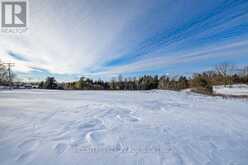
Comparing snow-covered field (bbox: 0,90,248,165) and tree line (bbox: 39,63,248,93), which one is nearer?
snow-covered field (bbox: 0,90,248,165)

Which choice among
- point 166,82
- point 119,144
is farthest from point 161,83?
point 119,144

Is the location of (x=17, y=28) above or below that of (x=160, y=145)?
above

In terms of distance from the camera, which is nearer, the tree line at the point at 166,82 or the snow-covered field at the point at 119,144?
the snow-covered field at the point at 119,144

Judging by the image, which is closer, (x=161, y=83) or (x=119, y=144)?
(x=119, y=144)

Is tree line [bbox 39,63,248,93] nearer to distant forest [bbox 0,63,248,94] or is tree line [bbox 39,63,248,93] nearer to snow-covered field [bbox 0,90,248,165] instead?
distant forest [bbox 0,63,248,94]

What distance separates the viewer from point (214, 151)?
215 cm

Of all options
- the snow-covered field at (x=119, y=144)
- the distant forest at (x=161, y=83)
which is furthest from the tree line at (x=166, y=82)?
the snow-covered field at (x=119, y=144)

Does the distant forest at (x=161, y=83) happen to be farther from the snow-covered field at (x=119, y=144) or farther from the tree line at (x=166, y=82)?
the snow-covered field at (x=119, y=144)

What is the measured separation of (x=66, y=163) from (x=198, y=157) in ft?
5.01

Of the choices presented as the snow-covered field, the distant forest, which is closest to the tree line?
the distant forest

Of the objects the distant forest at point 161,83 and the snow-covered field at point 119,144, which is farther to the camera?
the distant forest at point 161,83

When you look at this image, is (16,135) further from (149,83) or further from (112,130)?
(149,83)

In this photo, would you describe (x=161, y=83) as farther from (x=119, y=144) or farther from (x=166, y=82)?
(x=119, y=144)

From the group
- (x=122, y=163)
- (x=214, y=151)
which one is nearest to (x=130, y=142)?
(x=122, y=163)
